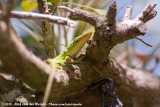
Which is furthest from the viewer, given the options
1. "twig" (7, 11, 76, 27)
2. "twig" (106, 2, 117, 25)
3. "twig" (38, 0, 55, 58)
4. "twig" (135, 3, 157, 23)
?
"twig" (38, 0, 55, 58)

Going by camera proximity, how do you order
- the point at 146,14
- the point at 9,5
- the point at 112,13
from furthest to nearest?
the point at 146,14
the point at 112,13
the point at 9,5

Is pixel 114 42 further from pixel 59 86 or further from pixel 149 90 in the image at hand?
pixel 149 90

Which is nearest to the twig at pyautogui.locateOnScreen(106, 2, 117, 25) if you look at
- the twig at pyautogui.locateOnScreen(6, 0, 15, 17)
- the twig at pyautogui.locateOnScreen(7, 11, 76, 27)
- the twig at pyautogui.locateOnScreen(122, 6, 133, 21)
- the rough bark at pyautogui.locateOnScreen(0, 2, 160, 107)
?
the rough bark at pyautogui.locateOnScreen(0, 2, 160, 107)

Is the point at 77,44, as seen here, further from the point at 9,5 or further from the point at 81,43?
the point at 9,5

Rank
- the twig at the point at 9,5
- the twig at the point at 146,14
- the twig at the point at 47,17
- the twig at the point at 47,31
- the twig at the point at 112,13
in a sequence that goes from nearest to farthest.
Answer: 1. the twig at the point at 9,5
2. the twig at the point at 47,17
3. the twig at the point at 112,13
4. the twig at the point at 146,14
5. the twig at the point at 47,31

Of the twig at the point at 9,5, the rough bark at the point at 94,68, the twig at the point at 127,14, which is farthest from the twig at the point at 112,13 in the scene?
the twig at the point at 9,5

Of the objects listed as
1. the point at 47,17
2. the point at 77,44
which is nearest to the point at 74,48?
the point at 77,44

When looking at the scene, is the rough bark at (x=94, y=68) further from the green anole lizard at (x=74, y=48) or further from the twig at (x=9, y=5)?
the green anole lizard at (x=74, y=48)

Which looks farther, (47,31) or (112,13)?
(47,31)

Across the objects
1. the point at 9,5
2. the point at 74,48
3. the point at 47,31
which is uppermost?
Answer: the point at 9,5

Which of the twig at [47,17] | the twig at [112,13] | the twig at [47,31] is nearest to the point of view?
the twig at [47,17]

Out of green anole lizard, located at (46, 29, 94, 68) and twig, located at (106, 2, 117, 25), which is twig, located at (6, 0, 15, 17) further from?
green anole lizard, located at (46, 29, 94, 68)

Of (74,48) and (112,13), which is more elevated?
(112,13)

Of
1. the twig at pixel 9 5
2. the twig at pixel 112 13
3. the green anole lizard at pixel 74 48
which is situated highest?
the twig at pixel 9 5
